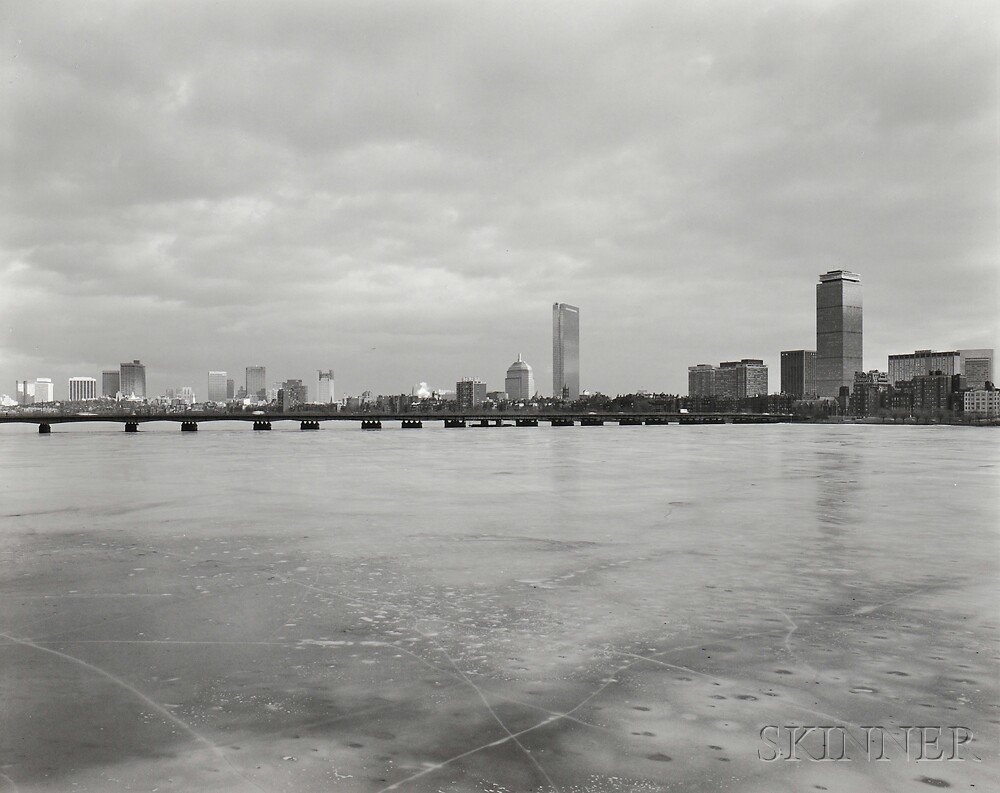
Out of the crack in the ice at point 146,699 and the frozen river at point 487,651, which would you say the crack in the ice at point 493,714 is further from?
the crack in the ice at point 146,699

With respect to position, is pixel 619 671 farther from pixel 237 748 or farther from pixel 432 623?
pixel 237 748

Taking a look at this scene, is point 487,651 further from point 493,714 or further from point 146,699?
A: point 146,699

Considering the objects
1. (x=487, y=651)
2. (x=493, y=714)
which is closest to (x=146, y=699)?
(x=493, y=714)

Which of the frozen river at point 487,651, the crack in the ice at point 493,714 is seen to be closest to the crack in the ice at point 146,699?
the frozen river at point 487,651

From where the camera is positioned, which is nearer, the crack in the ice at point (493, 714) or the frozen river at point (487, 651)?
the crack in the ice at point (493, 714)

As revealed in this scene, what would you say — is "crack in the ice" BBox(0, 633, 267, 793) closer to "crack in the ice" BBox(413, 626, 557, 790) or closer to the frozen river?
the frozen river

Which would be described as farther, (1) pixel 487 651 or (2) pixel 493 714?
(1) pixel 487 651

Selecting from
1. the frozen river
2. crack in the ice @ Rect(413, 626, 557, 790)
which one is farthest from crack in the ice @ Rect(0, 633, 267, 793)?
crack in the ice @ Rect(413, 626, 557, 790)

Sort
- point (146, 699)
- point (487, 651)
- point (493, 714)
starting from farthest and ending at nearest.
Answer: point (487, 651), point (146, 699), point (493, 714)
